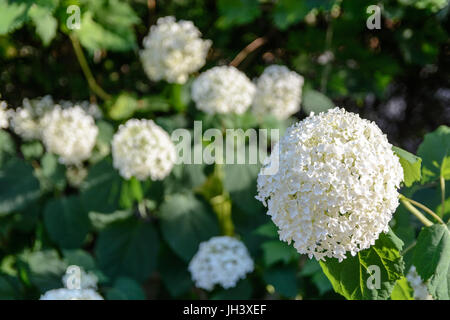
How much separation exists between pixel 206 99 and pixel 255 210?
0.64 m

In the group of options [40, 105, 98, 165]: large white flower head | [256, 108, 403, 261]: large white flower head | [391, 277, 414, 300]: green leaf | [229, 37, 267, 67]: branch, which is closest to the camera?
[256, 108, 403, 261]: large white flower head

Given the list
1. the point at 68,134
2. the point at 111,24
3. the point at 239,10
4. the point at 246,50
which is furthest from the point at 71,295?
the point at 246,50

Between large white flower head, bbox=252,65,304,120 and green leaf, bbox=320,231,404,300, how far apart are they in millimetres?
1522

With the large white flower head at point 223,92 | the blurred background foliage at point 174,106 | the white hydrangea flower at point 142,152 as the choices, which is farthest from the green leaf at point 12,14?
the large white flower head at point 223,92

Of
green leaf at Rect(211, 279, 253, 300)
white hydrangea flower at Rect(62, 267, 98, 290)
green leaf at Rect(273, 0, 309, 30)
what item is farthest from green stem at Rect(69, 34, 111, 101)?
green leaf at Rect(211, 279, 253, 300)

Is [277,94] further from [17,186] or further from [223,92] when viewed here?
[17,186]

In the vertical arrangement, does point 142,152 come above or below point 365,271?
above

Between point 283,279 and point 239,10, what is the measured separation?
1675 millimetres

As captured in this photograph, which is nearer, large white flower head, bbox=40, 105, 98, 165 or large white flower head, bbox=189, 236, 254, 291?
large white flower head, bbox=189, 236, 254, 291

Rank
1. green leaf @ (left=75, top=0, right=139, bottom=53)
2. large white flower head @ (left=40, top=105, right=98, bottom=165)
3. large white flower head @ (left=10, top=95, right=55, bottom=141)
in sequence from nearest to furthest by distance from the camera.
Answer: large white flower head @ (left=40, top=105, right=98, bottom=165), large white flower head @ (left=10, top=95, right=55, bottom=141), green leaf @ (left=75, top=0, right=139, bottom=53)

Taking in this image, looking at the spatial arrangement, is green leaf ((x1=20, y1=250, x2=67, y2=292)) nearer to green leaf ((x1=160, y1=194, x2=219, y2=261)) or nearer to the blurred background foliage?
the blurred background foliage

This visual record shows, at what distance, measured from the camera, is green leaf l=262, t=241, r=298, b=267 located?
77.1 inches

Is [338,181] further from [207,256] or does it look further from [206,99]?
[206,99]

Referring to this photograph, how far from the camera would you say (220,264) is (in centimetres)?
200
